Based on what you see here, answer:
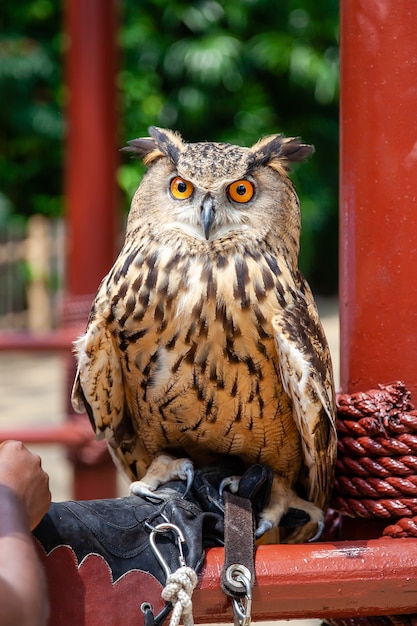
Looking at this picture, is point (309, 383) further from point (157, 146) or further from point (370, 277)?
point (157, 146)

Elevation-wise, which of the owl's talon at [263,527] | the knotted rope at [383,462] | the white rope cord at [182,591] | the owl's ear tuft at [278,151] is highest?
the owl's ear tuft at [278,151]

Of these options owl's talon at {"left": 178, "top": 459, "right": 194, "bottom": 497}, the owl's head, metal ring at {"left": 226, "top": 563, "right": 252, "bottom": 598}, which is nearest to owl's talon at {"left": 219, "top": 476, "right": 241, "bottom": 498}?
owl's talon at {"left": 178, "top": 459, "right": 194, "bottom": 497}

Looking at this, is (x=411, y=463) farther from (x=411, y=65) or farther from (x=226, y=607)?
(x=411, y=65)

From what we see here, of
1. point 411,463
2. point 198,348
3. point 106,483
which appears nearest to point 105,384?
point 198,348

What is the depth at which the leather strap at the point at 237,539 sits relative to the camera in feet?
4.07

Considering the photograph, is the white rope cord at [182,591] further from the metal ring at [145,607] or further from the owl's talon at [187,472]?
the owl's talon at [187,472]

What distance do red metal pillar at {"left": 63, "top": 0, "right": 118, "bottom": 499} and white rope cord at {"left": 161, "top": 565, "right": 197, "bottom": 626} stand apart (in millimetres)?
1711

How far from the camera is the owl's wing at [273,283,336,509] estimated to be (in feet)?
4.96

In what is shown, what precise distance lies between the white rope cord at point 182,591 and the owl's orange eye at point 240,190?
2.31 feet

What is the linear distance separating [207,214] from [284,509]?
54cm

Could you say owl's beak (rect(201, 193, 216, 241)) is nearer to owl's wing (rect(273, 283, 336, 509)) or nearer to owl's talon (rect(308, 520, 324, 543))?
owl's wing (rect(273, 283, 336, 509))

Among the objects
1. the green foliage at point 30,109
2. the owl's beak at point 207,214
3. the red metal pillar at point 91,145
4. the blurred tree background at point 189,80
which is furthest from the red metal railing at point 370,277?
the green foliage at point 30,109

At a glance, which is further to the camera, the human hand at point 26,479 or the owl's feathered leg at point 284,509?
the owl's feathered leg at point 284,509

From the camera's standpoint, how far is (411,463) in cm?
137
